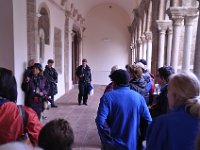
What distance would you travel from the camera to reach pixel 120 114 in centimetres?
239

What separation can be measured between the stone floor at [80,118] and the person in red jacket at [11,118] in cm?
280

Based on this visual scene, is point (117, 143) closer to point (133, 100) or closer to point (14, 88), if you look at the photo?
point (133, 100)

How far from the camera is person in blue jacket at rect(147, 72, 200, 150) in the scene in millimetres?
1396

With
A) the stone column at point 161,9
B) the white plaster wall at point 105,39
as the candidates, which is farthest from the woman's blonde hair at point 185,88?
the white plaster wall at point 105,39

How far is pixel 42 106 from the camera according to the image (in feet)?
17.3

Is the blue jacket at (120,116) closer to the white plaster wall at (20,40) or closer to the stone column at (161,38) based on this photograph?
the white plaster wall at (20,40)

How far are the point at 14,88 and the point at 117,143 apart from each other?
111 centimetres

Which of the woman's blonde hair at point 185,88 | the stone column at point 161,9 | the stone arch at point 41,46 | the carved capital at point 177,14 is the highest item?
the stone column at point 161,9

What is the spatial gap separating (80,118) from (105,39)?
1161 cm

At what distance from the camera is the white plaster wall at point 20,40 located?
559cm

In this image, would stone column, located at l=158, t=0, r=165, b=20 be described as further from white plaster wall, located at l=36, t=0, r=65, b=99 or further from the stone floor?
white plaster wall, located at l=36, t=0, r=65, b=99

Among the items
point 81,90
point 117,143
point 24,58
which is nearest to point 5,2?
point 24,58

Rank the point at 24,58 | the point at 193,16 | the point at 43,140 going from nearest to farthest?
the point at 43,140 → the point at 193,16 → the point at 24,58

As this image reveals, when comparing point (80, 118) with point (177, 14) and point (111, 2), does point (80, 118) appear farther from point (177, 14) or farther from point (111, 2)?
point (111, 2)
